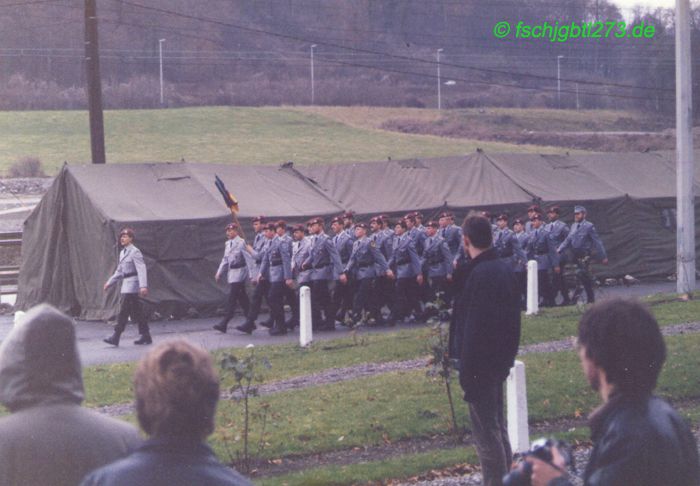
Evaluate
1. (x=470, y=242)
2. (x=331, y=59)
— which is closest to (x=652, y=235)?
(x=470, y=242)

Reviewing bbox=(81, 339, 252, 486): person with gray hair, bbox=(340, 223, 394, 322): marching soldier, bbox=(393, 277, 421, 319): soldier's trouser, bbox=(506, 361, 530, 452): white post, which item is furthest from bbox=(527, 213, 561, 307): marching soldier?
bbox=(81, 339, 252, 486): person with gray hair

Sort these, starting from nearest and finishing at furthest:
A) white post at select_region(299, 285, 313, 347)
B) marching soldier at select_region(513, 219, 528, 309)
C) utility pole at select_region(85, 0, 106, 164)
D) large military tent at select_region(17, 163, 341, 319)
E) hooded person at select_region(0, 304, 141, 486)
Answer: hooded person at select_region(0, 304, 141, 486) → white post at select_region(299, 285, 313, 347) → marching soldier at select_region(513, 219, 528, 309) → large military tent at select_region(17, 163, 341, 319) → utility pole at select_region(85, 0, 106, 164)

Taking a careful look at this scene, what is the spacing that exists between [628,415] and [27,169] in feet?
171

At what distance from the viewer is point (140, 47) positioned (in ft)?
269

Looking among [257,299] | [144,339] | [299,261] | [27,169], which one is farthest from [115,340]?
[27,169]

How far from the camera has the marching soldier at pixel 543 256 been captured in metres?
22.2

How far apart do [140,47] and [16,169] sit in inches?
1206

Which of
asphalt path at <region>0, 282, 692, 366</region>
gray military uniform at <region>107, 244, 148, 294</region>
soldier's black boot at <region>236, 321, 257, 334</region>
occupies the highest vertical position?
gray military uniform at <region>107, 244, 148, 294</region>

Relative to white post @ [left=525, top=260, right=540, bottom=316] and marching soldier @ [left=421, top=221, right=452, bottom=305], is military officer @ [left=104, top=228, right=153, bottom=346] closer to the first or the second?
marching soldier @ [left=421, top=221, right=452, bottom=305]

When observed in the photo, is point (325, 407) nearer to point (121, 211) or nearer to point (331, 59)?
point (121, 211)

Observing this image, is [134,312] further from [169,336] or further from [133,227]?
[133,227]

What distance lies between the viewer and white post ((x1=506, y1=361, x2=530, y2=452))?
8977 millimetres

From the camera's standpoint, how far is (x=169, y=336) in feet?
54.4

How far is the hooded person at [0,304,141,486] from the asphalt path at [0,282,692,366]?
11385 millimetres
